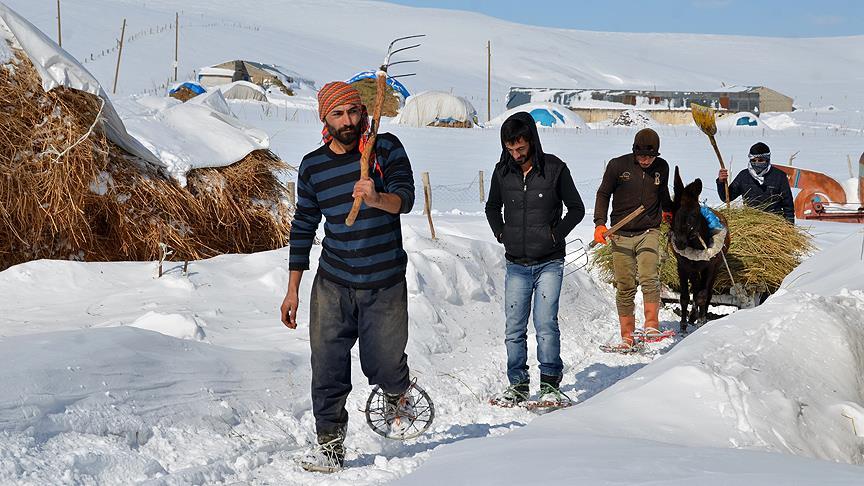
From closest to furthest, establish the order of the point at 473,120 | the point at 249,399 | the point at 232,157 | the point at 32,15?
the point at 249,399 < the point at 232,157 < the point at 473,120 < the point at 32,15

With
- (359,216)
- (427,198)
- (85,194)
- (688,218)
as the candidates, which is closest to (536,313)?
(359,216)

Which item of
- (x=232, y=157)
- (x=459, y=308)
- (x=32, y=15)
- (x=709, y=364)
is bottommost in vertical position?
(x=459, y=308)

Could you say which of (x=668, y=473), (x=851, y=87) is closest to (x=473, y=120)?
(x=668, y=473)

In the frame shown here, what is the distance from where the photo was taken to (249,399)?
496cm

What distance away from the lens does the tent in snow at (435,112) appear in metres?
38.9

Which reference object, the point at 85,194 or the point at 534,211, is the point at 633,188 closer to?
the point at 534,211

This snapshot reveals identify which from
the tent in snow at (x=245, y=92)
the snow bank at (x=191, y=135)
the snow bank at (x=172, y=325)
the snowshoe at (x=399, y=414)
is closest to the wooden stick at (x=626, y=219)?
the snowshoe at (x=399, y=414)

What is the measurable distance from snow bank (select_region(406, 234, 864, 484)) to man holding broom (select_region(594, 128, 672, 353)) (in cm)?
267

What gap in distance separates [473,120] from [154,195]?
33.8m

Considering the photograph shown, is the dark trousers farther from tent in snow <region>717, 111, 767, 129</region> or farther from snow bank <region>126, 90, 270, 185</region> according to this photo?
tent in snow <region>717, 111, 767, 129</region>

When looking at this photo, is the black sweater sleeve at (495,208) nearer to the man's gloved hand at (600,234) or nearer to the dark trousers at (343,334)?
the man's gloved hand at (600,234)

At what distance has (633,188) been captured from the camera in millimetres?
7211

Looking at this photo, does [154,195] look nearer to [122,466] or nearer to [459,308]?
[459,308]

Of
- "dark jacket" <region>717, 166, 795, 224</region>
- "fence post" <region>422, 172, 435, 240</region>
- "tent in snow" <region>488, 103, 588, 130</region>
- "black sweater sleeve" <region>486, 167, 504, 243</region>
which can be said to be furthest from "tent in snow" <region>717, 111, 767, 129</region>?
"black sweater sleeve" <region>486, 167, 504, 243</region>
